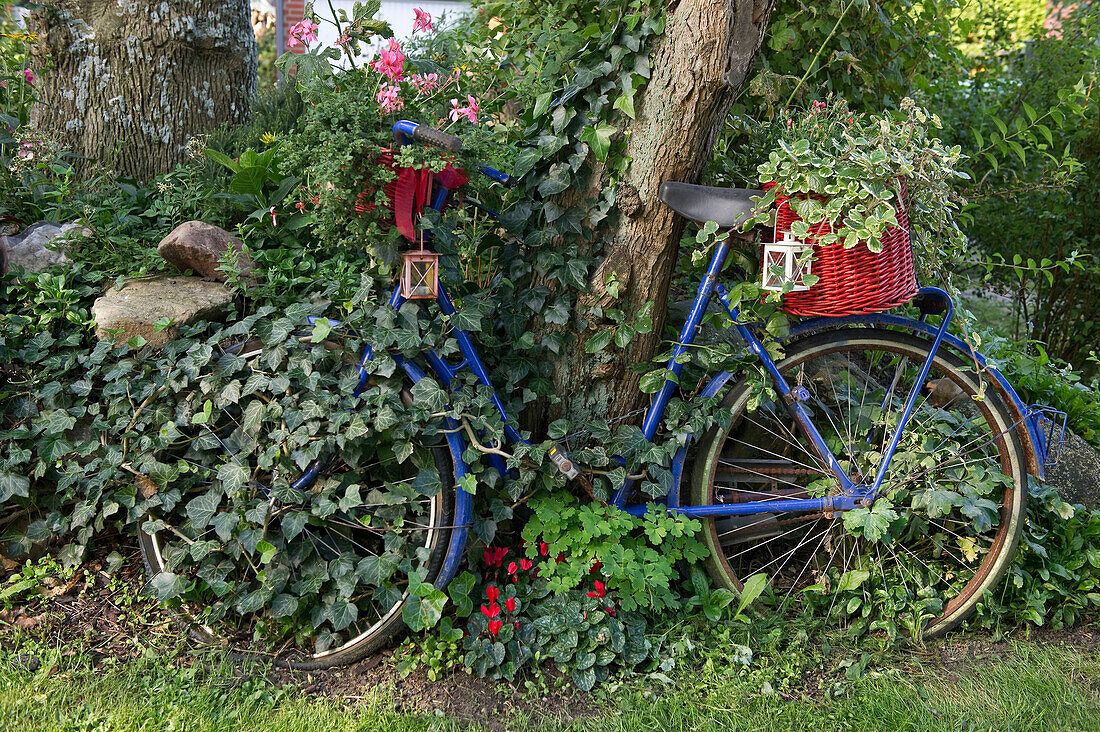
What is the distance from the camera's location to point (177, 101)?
11.1 ft

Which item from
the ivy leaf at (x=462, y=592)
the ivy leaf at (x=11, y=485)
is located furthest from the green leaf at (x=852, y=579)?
the ivy leaf at (x=11, y=485)

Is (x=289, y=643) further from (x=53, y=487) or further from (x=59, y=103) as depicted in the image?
(x=59, y=103)

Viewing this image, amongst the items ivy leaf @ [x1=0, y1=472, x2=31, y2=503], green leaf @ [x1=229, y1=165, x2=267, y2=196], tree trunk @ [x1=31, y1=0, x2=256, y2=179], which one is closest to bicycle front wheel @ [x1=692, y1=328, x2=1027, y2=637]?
green leaf @ [x1=229, y1=165, x2=267, y2=196]

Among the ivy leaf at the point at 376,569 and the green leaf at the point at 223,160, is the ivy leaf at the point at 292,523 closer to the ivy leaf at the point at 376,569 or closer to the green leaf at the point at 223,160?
the ivy leaf at the point at 376,569

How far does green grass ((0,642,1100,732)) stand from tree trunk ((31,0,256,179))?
2111mm

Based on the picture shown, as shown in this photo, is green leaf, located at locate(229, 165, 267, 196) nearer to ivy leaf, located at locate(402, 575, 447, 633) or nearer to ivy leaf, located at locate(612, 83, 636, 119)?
ivy leaf, located at locate(612, 83, 636, 119)

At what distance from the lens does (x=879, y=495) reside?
2.69 m

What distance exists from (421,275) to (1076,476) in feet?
9.00

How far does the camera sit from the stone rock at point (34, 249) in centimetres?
280

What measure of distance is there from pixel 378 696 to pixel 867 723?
1471 mm

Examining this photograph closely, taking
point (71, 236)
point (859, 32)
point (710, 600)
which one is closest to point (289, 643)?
point (710, 600)

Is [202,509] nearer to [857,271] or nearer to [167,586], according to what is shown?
[167,586]

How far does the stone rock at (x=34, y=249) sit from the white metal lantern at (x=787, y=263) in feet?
8.03

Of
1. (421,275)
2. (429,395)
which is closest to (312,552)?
(429,395)
